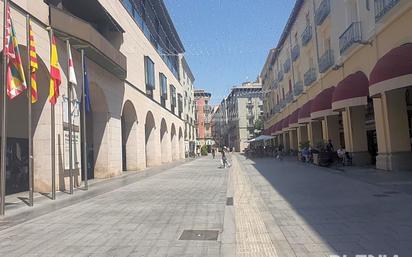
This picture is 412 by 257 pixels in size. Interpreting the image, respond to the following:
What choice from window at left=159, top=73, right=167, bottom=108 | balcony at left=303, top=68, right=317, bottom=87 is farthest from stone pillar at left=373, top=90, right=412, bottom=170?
window at left=159, top=73, right=167, bottom=108

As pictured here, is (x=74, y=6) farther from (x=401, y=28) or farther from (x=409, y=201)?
(x=409, y=201)

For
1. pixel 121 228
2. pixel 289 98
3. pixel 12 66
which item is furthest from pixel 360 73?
pixel 289 98

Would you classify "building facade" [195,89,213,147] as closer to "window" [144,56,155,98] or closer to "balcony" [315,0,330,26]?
"window" [144,56,155,98]

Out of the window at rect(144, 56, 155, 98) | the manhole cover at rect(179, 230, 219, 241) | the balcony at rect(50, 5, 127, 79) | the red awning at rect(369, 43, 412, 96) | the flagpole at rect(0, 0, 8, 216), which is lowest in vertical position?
the manhole cover at rect(179, 230, 219, 241)

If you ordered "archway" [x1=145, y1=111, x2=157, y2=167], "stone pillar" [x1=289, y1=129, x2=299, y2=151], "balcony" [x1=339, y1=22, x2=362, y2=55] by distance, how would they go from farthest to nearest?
"stone pillar" [x1=289, y1=129, x2=299, y2=151], "archway" [x1=145, y1=111, x2=157, y2=167], "balcony" [x1=339, y1=22, x2=362, y2=55]

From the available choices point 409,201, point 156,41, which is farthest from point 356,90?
point 156,41

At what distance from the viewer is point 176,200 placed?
13422mm

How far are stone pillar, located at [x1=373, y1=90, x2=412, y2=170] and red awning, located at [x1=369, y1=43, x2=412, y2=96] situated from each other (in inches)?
104

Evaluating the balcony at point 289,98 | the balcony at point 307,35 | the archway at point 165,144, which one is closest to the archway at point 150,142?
the archway at point 165,144

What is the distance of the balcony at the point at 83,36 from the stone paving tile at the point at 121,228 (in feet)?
25.3

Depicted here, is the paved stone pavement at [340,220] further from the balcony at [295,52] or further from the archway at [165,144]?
the archway at [165,144]

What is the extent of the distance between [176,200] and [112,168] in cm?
1354

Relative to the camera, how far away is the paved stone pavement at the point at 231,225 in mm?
6832

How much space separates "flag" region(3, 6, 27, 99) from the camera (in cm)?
1209
